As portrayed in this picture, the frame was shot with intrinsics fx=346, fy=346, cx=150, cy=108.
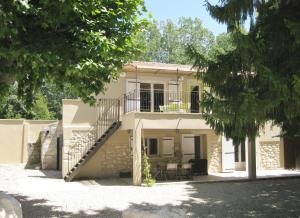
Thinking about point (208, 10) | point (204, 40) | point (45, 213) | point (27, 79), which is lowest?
point (45, 213)

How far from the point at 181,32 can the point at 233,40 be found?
37616mm

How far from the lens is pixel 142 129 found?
16.2m

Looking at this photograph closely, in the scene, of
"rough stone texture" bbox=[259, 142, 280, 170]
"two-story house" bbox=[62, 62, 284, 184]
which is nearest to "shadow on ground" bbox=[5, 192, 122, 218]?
"two-story house" bbox=[62, 62, 284, 184]

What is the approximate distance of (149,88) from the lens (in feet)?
63.1

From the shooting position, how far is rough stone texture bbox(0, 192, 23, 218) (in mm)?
7438

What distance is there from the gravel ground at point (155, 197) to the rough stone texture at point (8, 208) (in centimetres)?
203

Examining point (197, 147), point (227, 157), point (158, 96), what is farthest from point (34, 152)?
point (227, 157)

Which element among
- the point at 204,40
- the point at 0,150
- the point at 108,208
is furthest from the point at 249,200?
the point at 204,40

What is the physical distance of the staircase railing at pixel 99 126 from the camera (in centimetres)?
1780

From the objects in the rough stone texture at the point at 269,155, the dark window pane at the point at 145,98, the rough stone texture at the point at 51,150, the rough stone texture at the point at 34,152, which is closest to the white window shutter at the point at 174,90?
the dark window pane at the point at 145,98

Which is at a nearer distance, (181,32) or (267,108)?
(267,108)

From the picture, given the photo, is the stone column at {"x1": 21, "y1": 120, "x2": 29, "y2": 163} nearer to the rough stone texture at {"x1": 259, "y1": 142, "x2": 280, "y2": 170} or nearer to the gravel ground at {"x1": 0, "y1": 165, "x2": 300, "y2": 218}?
the gravel ground at {"x1": 0, "y1": 165, "x2": 300, "y2": 218}

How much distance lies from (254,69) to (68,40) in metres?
4.46

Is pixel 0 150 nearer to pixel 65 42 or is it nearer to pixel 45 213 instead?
pixel 45 213
